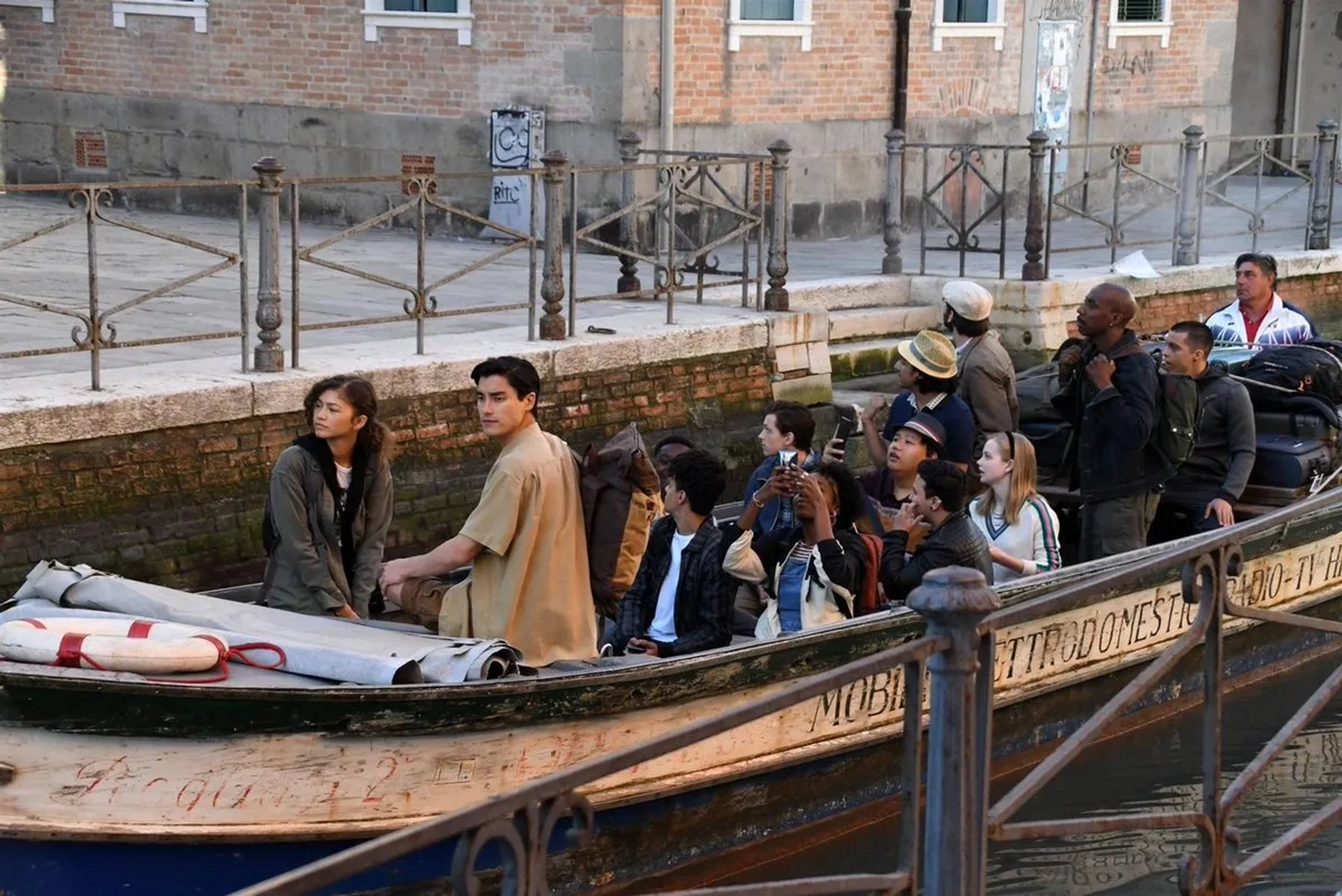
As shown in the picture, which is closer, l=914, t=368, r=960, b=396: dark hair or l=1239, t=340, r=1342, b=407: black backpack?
l=914, t=368, r=960, b=396: dark hair

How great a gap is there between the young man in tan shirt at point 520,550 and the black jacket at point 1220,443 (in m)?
3.42

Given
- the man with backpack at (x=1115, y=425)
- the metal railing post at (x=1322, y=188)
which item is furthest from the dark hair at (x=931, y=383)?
the metal railing post at (x=1322, y=188)

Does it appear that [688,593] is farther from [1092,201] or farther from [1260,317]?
[1092,201]

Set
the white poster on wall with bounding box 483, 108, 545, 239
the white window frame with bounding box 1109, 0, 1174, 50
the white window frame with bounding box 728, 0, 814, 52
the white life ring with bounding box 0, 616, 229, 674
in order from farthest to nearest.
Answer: the white window frame with bounding box 1109, 0, 1174, 50 < the white window frame with bounding box 728, 0, 814, 52 < the white poster on wall with bounding box 483, 108, 545, 239 < the white life ring with bounding box 0, 616, 229, 674

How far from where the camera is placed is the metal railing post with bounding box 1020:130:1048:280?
1458 cm

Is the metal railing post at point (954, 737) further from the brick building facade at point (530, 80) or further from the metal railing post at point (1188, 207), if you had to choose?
the metal railing post at point (1188, 207)

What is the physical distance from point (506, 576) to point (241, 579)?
3.17 metres

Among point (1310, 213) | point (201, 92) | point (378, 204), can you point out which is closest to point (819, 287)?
point (378, 204)

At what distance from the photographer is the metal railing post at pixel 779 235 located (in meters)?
12.8

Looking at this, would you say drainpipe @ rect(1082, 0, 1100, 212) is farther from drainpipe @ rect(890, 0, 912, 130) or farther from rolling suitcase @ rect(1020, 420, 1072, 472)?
rolling suitcase @ rect(1020, 420, 1072, 472)

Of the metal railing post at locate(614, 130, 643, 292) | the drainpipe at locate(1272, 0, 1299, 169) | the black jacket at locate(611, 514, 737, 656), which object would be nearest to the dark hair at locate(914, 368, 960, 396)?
the black jacket at locate(611, 514, 737, 656)

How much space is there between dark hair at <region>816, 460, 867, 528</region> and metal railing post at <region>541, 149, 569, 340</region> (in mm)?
4259

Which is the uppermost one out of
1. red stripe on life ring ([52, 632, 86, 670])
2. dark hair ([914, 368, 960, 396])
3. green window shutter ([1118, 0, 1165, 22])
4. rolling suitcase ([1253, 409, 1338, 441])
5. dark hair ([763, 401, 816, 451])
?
green window shutter ([1118, 0, 1165, 22])

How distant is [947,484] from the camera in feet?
23.3
